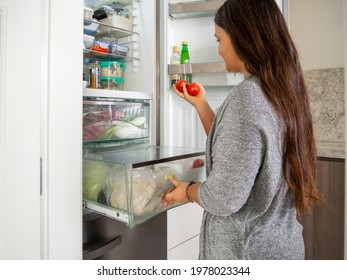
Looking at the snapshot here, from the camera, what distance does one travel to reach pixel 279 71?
2.48 feet

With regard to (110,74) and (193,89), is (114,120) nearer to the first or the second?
(110,74)

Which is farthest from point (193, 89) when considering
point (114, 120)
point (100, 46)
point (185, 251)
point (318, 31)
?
point (318, 31)

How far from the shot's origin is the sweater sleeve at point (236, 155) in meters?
0.69

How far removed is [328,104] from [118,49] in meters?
1.22

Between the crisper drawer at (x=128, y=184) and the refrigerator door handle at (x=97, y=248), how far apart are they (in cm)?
15

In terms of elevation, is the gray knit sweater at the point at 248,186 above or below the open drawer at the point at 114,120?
below

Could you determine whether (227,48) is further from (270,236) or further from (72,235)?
(72,235)

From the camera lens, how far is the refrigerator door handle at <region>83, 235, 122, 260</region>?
3.43 ft

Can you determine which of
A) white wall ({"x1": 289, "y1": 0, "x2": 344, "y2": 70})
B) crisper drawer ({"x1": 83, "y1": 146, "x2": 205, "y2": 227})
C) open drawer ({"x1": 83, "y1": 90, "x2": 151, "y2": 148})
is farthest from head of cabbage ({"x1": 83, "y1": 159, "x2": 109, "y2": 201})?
white wall ({"x1": 289, "y1": 0, "x2": 344, "y2": 70})

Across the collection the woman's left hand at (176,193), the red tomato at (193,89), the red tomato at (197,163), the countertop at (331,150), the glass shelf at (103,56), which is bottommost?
the woman's left hand at (176,193)

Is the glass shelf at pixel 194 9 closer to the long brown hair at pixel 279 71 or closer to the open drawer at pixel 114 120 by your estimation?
the open drawer at pixel 114 120

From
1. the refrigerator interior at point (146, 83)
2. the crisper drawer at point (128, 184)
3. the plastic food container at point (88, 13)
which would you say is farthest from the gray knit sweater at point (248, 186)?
the plastic food container at point (88, 13)

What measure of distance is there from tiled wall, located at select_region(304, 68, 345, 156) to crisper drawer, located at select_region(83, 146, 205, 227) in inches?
43.6

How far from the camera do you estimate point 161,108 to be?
4.83 feet
